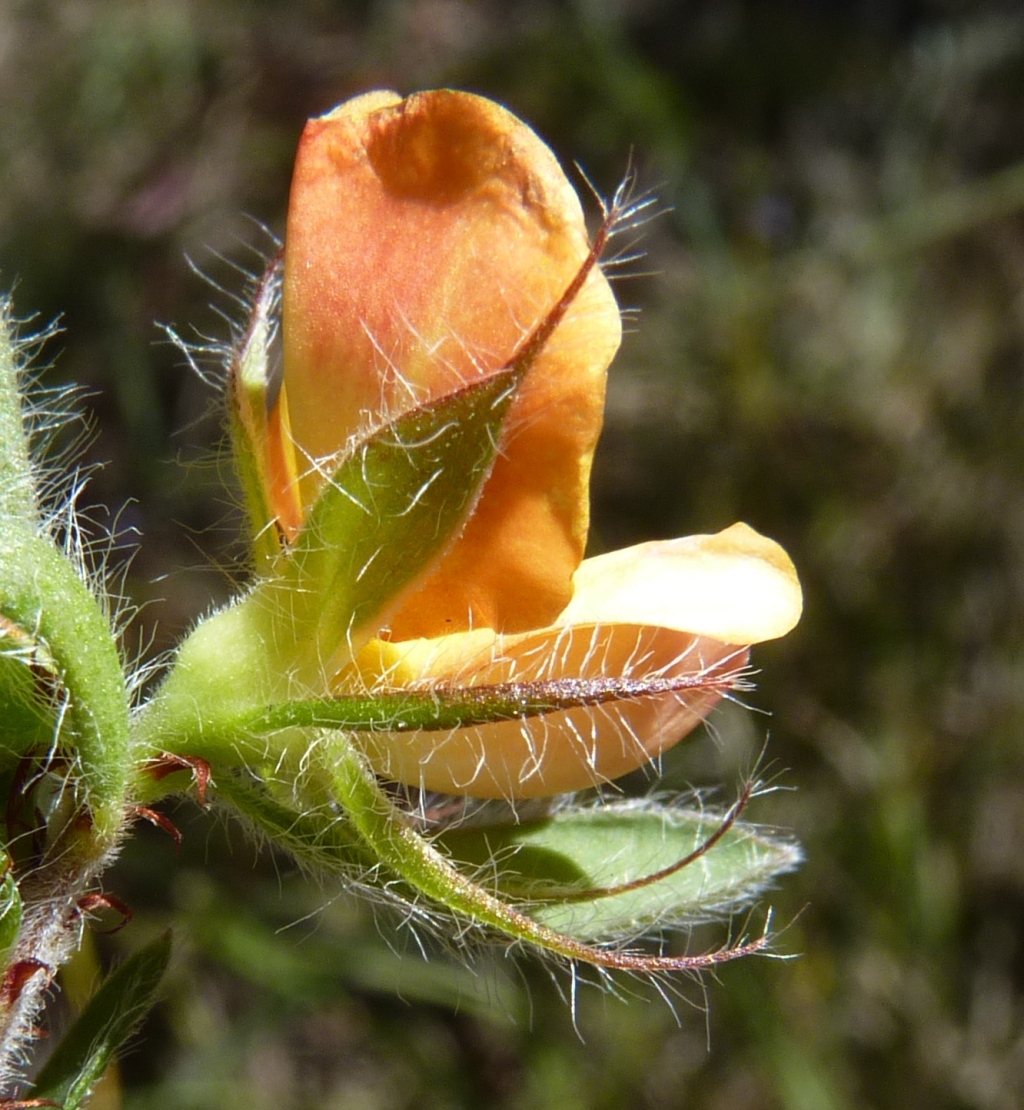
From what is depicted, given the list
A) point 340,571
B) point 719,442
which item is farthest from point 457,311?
point 719,442

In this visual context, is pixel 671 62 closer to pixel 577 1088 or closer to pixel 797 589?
pixel 577 1088

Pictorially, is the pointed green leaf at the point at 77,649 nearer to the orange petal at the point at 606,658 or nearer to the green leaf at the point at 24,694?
the green leaf at the point at 24,694

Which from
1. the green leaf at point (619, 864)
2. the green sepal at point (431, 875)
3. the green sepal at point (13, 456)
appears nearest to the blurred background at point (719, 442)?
the green leaf at point (619, 864)

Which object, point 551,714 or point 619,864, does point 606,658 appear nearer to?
point 551,714

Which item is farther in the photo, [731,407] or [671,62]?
[671,62]

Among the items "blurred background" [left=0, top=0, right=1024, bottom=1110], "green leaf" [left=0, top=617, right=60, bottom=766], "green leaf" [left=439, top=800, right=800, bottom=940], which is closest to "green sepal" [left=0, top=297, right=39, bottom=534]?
"green leaf" [left=0, top=617, right=60, bottom=766]

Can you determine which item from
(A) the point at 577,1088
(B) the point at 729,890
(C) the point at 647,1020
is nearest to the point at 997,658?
(C) the point at 647,1020
